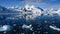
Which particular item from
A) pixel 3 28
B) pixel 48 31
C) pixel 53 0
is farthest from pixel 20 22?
pixel 53 0

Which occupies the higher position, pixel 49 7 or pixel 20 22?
pixel 49 7

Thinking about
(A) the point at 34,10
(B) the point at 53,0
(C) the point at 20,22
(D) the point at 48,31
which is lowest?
(D) the point at 48,31

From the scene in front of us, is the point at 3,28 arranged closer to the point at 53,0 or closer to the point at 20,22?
the point at 20,22

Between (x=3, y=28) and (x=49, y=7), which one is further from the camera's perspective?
(x=49, y=7)

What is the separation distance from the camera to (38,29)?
3104 mm

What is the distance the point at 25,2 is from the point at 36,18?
1.41 feet

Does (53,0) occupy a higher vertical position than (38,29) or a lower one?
higher

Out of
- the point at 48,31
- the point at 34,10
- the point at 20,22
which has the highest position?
the point at 34,10

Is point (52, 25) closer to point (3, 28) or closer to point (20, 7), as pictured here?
point (20, 7)

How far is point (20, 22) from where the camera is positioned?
3053 mm

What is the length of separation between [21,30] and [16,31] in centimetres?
11

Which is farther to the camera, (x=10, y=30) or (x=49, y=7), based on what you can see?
(x=49, y=7)

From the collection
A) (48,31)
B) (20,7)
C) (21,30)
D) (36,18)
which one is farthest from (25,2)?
(48,31)

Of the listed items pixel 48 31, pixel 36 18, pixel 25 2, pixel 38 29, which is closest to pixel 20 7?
pixel 25 2
